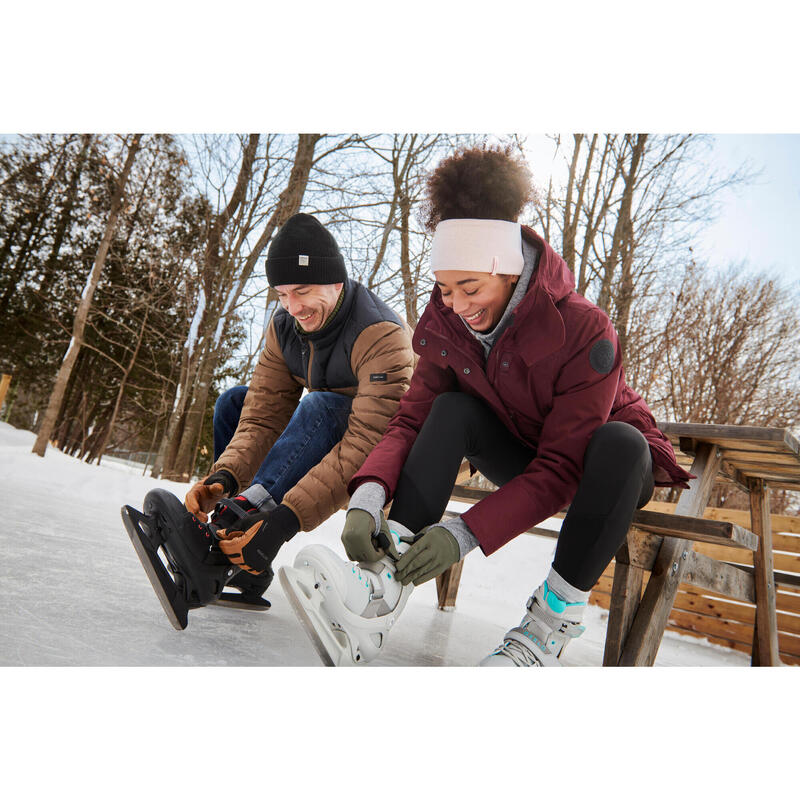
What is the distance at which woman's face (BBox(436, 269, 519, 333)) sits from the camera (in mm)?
1057

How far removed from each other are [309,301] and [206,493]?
1.43 feet

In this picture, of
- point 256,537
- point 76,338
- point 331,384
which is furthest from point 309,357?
point 76,338

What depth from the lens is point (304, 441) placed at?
4.00 feet

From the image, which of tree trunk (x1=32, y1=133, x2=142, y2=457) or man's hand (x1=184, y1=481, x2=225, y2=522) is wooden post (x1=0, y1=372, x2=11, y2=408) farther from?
man's hand (x1=184, y1=481, x2=225, y2=522)

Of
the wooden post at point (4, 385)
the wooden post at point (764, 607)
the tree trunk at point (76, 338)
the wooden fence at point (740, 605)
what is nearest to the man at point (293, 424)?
the wooden post at point (764, 607)

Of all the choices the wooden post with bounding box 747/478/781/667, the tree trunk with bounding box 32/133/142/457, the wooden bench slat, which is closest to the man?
the wooden bench slat

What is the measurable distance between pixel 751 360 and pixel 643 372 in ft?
2.35

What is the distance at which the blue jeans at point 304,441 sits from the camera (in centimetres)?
117

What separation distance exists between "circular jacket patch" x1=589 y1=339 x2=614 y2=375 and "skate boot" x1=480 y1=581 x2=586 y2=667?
35 cm

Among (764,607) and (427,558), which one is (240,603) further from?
(764,607)

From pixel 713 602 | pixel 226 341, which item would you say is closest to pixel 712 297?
pixel 713 602

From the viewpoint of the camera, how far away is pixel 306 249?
132cm

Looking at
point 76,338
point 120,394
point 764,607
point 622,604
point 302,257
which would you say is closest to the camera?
point 622,604
